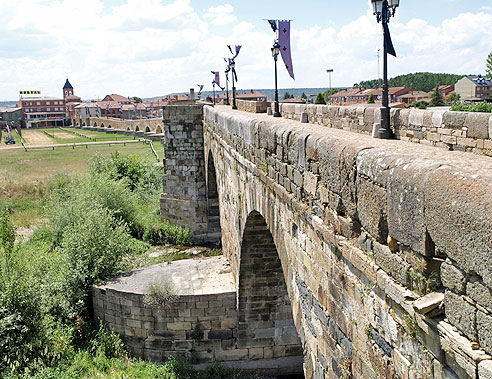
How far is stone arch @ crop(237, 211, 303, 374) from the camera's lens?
482 inches

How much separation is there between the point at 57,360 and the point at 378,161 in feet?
39.6

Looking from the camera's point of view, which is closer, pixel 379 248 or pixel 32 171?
pixel 379 248

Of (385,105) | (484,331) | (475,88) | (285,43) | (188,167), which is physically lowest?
(188,167)

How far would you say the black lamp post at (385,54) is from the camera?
28.3ft

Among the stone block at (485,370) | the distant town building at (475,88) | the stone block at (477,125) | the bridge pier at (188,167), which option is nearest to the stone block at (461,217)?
the stone block at (485,370)

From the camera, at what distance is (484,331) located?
2.59 meters

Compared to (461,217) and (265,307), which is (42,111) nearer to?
(265,307)

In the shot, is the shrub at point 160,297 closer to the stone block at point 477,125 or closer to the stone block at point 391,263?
the stone block at point 477,125

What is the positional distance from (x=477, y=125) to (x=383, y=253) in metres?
4.50

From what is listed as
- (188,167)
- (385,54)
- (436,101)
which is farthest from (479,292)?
(436,101)

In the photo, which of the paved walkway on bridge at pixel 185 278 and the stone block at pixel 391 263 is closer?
the stone block at pixel 391 263

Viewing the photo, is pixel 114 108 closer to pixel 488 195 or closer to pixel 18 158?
pixel 18 158

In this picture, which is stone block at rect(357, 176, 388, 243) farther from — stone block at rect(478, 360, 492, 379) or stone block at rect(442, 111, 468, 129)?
stone block at rect(442, 111, 468, 129)

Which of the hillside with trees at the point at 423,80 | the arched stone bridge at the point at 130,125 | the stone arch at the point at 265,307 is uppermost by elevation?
the hillside with trees at the point at 423,80
